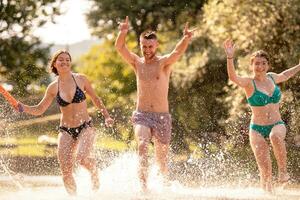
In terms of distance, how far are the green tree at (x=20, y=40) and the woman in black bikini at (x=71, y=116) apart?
18.8 m

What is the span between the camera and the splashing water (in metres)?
8.04

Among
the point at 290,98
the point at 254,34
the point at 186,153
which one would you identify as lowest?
the point at 186,153

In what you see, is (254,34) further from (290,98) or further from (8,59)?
(8,59)

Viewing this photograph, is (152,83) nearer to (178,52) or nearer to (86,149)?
(178,52)

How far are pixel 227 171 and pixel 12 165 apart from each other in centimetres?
727

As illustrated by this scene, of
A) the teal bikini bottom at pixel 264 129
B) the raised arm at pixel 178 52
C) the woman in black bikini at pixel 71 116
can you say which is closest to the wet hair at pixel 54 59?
the woman in black bikini at pixel 71 116

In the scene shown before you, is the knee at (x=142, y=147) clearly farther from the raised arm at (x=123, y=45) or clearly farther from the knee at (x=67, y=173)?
the raised arm at (x=123, y=45)

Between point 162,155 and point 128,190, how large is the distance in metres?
0.59

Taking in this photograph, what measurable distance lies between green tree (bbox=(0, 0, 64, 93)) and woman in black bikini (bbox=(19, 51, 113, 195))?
18.8 meters

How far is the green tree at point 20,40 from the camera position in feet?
88.3

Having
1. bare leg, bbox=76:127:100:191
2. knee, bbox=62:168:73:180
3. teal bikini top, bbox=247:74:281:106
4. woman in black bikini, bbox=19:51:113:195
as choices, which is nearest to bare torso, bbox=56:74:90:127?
woman in black bikini, bbox=19:51:113:195

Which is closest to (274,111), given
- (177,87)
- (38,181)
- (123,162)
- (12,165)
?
(123,162)

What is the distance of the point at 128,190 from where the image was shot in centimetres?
874

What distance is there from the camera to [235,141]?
67.1 ft
